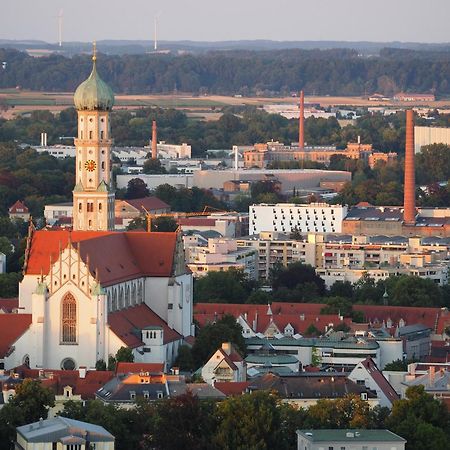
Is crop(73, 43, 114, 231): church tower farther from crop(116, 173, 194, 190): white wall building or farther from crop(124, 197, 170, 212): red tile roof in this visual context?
crop(116, 173, 194, 190): white wall building

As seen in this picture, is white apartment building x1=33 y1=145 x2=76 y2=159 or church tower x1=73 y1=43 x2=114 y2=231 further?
white apartment building x1=33 y1=145 x2=76 y2=159

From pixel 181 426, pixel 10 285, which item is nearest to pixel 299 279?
pixel 10 285

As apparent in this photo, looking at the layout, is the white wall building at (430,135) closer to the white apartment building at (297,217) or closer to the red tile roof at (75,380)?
the white apartment building at (297,217)

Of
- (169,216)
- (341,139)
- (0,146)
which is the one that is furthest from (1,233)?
(341,139)

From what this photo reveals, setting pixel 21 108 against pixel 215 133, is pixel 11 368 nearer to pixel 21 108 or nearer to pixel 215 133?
pixel 215 133

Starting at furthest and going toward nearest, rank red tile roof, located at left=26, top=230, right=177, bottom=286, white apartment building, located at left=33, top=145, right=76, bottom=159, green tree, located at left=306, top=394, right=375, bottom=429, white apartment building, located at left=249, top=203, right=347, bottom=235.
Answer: white apartment building, located at left=33, top=145, right=76, bottom=159 → white apartment building, located at left=249, top=203, right=347, bottom=235 → red tile roof, located at left=26, top=230, right=177, bottom=286 → green tree, located at left=306, top=394, right=375, bottom=429

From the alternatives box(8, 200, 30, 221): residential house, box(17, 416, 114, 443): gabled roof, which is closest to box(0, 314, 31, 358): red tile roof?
box(17, 416, 114, 443): gabled roof
